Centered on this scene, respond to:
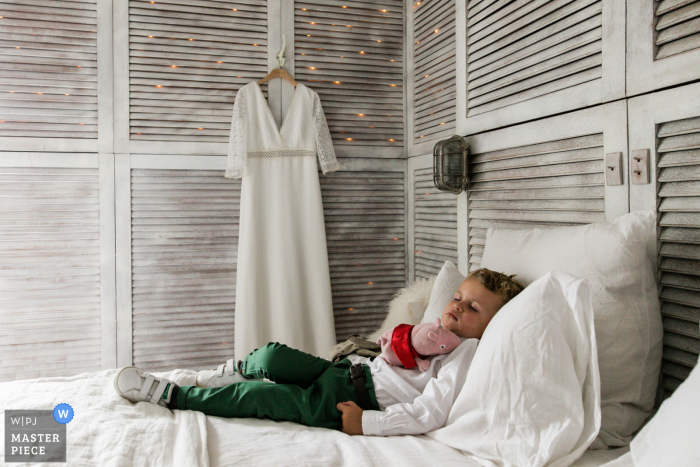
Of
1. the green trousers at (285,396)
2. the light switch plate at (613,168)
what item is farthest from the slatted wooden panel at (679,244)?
the green trousers at (285,396)

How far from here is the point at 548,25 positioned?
1700mm

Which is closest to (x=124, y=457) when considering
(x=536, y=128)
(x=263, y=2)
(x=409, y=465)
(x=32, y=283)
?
(x=409, y=465)

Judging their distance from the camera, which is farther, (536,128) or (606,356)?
(536,128)

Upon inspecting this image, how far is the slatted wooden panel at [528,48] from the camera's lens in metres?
1.53

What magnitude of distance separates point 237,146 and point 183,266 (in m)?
0.67

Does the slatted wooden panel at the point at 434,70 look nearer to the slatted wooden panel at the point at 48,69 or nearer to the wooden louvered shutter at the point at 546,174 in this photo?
the wooden louvered shutter at the point at 546,174

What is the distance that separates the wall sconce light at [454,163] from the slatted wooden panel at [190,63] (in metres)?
1.11

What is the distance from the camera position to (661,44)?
1.29 meters

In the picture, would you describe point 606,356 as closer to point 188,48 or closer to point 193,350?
point 193,350

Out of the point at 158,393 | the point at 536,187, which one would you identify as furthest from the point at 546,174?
the point at 158,393

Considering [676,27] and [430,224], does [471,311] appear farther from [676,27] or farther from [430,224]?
[430,224]

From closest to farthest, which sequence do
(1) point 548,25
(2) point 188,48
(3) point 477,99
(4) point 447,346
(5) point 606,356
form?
(5) point 606,356 → (4) point 447,346 → (1) point 548,25 → (3) point 477,99 → (2) point 188,48

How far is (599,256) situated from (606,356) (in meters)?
0.24

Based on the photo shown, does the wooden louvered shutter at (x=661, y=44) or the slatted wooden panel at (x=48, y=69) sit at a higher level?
the slatted wooden panel at (x=48, y=69)
